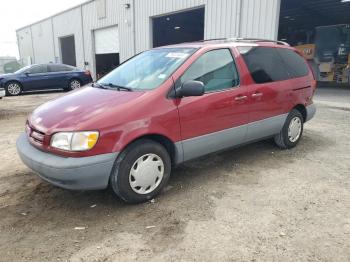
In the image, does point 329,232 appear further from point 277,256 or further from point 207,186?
point 207,186

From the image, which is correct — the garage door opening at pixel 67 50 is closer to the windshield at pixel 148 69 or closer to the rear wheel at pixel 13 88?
the rear wheel at pixel 13 88

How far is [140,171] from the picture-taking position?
3383 millimetres

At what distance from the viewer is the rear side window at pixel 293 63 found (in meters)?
5.06

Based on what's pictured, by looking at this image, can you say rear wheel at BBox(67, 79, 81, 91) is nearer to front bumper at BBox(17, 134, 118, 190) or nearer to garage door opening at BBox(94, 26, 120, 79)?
garage door opening at BBox(94, 26, 120, 79)

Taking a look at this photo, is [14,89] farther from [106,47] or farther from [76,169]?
[76,169]

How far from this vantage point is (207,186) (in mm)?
3914

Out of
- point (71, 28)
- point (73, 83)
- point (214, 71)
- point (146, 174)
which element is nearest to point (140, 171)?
point (146, 174)

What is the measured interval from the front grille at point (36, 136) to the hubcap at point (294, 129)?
3.65 meters

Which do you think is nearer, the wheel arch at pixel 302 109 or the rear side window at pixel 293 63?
the rear side window at pixel 293 63

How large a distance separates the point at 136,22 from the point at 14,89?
6.34 m

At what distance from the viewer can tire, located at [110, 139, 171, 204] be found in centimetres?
324

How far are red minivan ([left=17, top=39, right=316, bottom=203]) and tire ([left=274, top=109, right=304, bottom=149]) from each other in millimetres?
178

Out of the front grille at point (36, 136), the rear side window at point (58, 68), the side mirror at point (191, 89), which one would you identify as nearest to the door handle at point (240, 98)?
the side mirror at point (191, 89)

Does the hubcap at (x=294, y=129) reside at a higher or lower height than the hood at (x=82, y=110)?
lower
